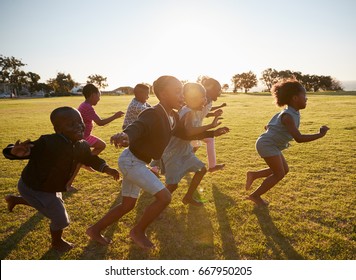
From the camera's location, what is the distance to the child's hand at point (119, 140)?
2561mm

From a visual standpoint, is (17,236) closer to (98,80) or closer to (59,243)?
(59,243)

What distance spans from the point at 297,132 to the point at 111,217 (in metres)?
2.78

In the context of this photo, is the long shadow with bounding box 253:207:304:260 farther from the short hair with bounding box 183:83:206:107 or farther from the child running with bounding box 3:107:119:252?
the child running with bounding box 3:107:119:252

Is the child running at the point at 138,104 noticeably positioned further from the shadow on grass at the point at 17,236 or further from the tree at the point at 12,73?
the tree at the point at 12,73

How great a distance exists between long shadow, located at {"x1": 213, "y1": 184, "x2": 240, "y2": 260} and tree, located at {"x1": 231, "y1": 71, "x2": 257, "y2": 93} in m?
117

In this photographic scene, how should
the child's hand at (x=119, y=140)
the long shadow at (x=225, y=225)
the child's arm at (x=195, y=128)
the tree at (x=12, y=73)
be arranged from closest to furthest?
1. the child's hand at (x=119, y=140)
2. the long shadow at (x=225, y=225)
3. the child's arm at (x=195, y=128)
4. the tree at (x=12, y=73)

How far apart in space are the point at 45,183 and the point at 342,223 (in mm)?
3887

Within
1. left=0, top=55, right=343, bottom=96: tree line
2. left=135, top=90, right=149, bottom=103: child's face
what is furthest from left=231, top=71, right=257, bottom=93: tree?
left=135, top=90, right=149, bottom=103: child's face

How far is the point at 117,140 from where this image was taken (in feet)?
8.41

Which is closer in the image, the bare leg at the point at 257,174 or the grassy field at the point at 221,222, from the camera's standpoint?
the grassy field at the point at 221,222

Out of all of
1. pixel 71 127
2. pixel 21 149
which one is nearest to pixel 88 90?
pixel 71 127

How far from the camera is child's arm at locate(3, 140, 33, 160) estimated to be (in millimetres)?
2652

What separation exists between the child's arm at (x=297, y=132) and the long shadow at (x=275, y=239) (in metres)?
1.21

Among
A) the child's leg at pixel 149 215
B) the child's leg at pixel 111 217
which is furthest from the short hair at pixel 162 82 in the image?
the child's leg at pixel 111 217
